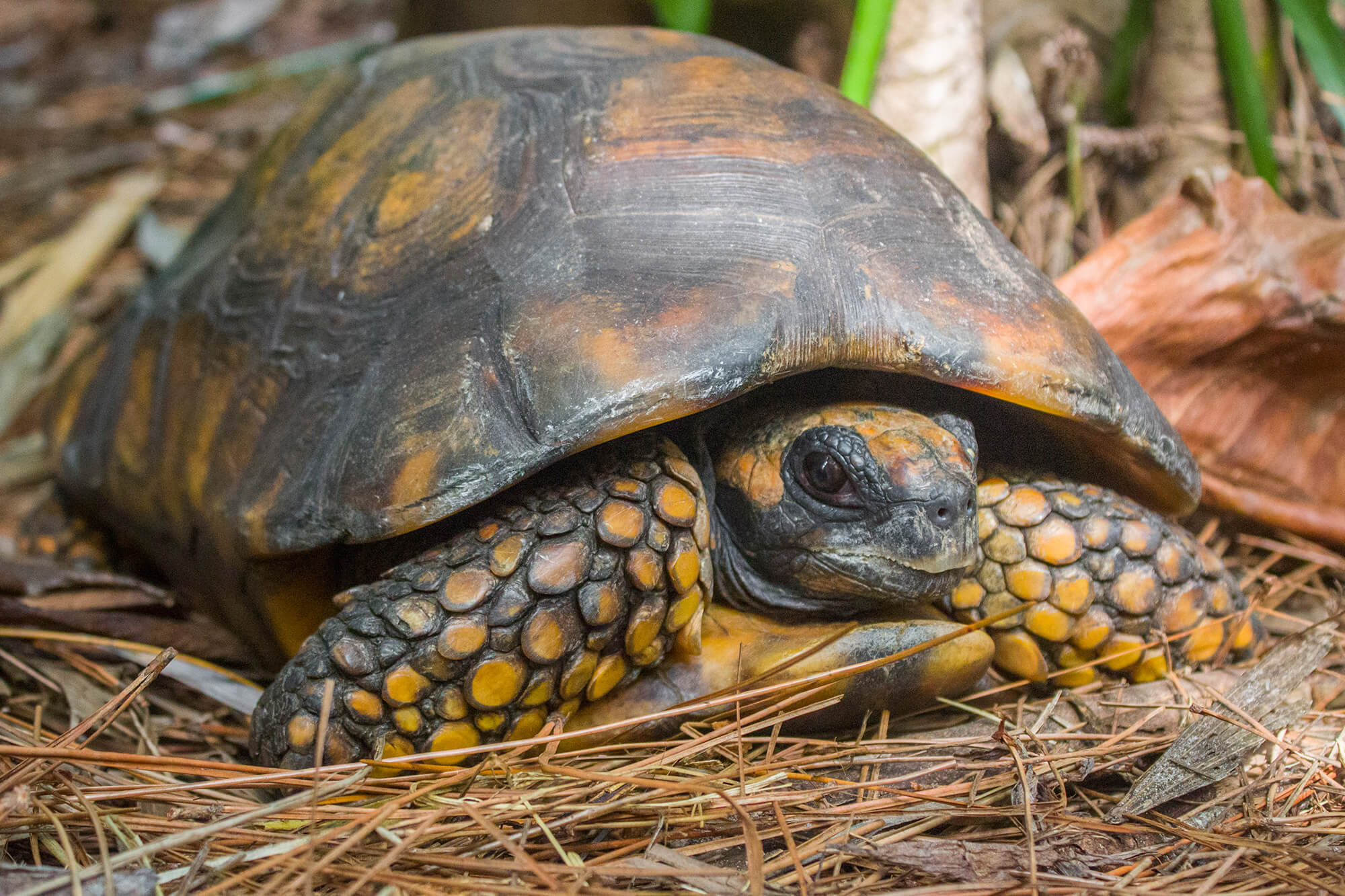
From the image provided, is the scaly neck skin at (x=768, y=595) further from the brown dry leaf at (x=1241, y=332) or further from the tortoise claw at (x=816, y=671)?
the brown dry leaf at (x=1241, y=332)

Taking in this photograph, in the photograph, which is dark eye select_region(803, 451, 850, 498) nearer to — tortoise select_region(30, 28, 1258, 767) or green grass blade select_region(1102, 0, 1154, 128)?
tortoise select_region(30, 28, 1258, 767)

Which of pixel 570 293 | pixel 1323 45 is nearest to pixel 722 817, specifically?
pixel 570 293

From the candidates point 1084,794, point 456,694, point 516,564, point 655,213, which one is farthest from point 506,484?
point 1084,794

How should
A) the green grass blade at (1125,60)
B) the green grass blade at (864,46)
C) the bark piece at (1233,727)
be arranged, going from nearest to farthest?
the bark piece at (1233,727) < the green grass blade at (864,46) < the green grass blade at (1125,60)

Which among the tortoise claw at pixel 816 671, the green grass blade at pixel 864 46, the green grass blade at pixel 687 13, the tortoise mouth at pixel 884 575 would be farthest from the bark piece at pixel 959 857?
the green grass blade at pixel 687 13

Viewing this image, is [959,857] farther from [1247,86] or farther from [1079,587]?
[1247,86]
